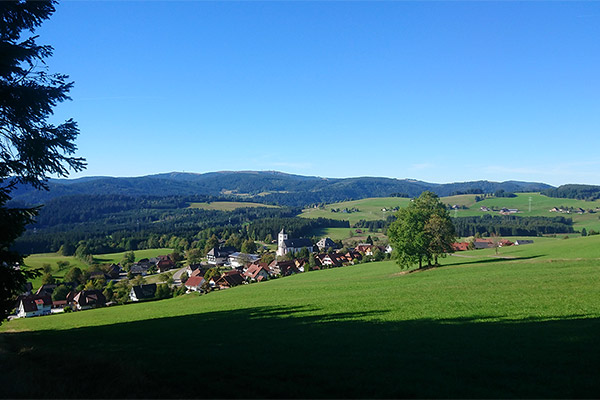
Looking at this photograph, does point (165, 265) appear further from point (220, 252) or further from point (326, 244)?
point (326, 244)

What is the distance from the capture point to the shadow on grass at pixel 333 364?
755 centimetres

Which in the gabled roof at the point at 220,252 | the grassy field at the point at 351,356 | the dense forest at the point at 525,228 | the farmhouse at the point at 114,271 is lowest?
the farmhouse at the point at 114,271

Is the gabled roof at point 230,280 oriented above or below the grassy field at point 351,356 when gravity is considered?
below

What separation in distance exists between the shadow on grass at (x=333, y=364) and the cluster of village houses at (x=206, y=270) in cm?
3489

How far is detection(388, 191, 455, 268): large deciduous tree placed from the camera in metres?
39.9

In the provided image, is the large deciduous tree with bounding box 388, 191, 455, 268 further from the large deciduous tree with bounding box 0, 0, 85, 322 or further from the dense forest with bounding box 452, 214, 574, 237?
the dense forest with bounding box 452, 214, 574, 237

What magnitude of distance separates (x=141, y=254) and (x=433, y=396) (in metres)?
131

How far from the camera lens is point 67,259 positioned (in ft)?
355

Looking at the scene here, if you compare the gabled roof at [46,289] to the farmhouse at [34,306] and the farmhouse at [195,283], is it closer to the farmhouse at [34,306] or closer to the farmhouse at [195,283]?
the farmhouse at [34,306]

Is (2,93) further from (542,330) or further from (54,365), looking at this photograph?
(542,330)

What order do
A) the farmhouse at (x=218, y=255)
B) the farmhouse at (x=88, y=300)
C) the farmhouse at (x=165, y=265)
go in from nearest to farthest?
the farmhouse at (x=88, y=300)
the farmhouse at (x=165, y=265)
the farmhouse at (x=218, y=255)

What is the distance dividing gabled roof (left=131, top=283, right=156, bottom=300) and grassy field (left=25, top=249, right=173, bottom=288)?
32.5m

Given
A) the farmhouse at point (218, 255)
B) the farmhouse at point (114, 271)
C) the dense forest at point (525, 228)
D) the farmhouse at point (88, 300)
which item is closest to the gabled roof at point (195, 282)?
the farmhouse at point (88, 300)

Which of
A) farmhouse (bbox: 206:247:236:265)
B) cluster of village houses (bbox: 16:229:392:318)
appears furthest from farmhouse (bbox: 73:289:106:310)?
farmhouse (bbox: 206:247:236:265)
